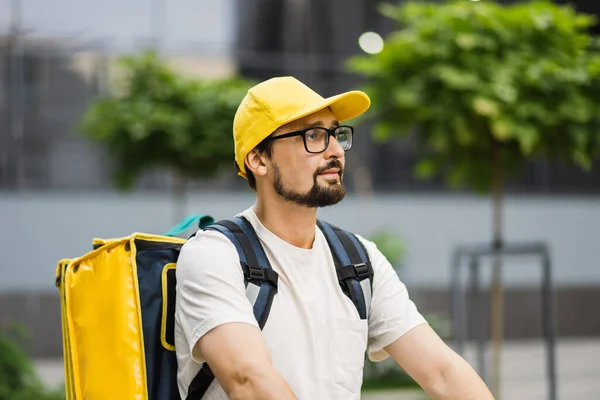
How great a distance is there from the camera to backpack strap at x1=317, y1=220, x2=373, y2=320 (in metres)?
2.22

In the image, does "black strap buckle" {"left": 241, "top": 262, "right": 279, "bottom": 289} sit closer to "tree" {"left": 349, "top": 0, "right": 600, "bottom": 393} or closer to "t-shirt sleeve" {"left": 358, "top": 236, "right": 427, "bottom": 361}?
"t-shirt sleeve" {"left": 358, "top": 236, "right": 427, "bottom": 361}

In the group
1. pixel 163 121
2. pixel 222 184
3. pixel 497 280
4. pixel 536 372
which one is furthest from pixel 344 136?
pixel 222 184

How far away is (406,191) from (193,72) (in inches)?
139

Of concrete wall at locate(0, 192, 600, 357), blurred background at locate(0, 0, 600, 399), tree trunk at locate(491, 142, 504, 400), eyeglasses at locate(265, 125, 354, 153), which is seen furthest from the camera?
blurred background at locate(0, 0, 600, 399)

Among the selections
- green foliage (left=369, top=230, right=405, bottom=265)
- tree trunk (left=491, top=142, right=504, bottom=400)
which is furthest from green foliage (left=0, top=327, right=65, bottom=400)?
green foliage (left=369, top=230, right=405, bottom=265)

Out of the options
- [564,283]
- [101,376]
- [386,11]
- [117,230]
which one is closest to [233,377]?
[101,376]

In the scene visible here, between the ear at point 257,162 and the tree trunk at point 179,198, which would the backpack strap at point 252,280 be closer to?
the ear at point 257,162

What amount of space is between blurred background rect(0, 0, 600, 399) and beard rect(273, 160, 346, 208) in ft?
31.6

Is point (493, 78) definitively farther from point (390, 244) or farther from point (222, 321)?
point (390, 244)

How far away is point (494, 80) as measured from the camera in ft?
19.1

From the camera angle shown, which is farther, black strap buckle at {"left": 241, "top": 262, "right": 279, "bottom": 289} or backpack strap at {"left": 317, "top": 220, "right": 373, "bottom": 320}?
backpack strap at {"left": 317, "top": 220, "right": 373, "bottom": 320}

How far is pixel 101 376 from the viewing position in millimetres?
2152

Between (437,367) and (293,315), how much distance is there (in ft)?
1.27

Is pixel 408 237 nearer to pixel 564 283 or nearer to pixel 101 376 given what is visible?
Result: pixel 564 283
